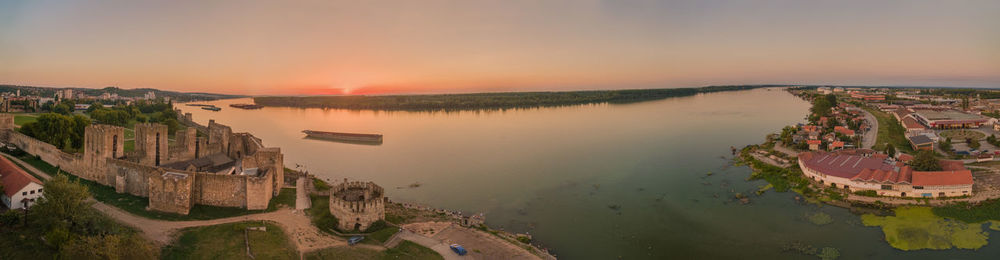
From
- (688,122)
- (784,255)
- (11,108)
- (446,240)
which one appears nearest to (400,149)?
(446,240)

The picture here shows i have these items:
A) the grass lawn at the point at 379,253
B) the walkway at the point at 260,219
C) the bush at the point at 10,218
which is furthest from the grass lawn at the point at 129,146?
the grass lawn at the point at 379,253

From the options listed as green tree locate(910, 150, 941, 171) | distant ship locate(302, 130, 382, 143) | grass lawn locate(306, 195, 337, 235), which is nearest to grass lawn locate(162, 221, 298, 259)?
grass lawn locate(306, 195, 337, 235)

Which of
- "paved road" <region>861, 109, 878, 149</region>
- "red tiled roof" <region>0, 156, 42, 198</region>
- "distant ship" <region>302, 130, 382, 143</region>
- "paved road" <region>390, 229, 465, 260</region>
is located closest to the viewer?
"paved road" <region>390, 229, 465, 260</region>

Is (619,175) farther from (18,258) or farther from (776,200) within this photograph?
(18,258)

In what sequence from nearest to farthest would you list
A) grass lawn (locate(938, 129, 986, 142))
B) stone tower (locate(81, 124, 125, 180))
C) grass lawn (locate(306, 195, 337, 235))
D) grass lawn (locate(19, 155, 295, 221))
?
grass lawn (locate(19, 155, 295, 221)) → grass lawn (locate(306, 195, 337, 235)) → stone tower (locate(81, 124, 125, 180)) → grass lawn (locate(938, 129, 986, 142))

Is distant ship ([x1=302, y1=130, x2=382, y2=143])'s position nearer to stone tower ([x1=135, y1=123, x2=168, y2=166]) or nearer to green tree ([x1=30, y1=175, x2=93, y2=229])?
stone tower ([x1=135, y1=123, x2=168, y2=166])

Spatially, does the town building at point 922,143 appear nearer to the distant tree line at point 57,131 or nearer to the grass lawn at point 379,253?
the grass lawn at point 379,253
